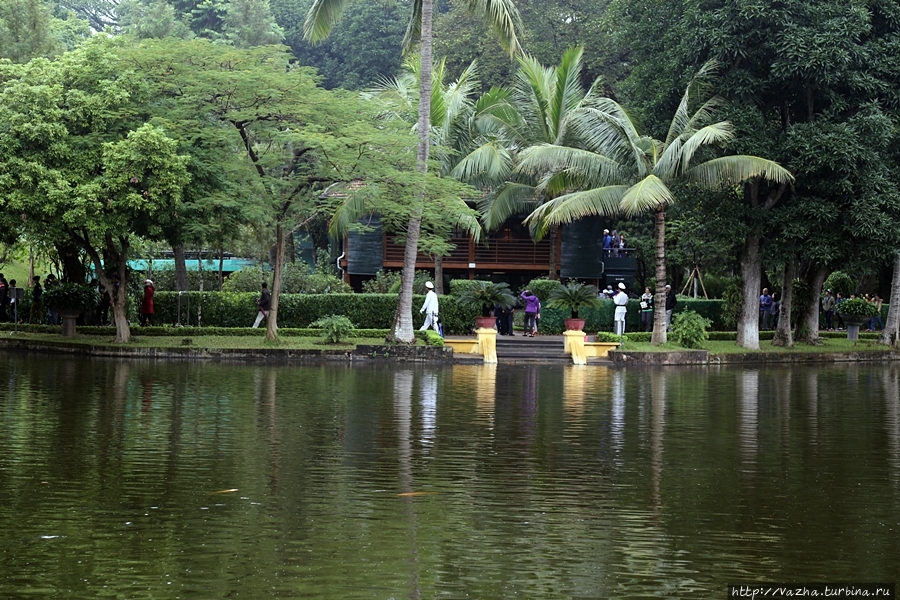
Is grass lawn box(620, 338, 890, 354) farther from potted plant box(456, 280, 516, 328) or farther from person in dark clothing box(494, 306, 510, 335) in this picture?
person in dark clothing box(494, 306, 510, 335)

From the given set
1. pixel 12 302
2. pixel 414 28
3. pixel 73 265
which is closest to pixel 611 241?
pixel 414 28

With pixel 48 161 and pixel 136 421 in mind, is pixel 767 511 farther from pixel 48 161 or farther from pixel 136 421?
pixel 48 161

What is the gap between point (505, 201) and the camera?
118 feet

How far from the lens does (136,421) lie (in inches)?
586

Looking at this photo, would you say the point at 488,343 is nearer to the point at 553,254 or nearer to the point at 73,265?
the point at 553,254

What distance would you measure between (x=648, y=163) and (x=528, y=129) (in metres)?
6.96

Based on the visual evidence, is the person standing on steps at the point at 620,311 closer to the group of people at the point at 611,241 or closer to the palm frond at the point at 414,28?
the group of people at the point at 611,241

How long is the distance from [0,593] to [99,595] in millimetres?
618

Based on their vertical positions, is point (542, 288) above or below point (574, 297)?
above

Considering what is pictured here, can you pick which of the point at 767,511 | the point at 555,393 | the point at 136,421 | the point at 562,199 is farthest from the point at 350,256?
the point at 767,511

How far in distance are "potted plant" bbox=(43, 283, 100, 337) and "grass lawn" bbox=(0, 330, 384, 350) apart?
41cm

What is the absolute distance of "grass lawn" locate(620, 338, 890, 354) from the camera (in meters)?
29.0

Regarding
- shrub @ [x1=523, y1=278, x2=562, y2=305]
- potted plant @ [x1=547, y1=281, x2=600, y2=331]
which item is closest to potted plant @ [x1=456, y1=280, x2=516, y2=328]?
potted plant @ [x1=547, y1=281, x2=600, y2=331]

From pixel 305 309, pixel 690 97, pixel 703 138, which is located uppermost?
pixel 690 97
